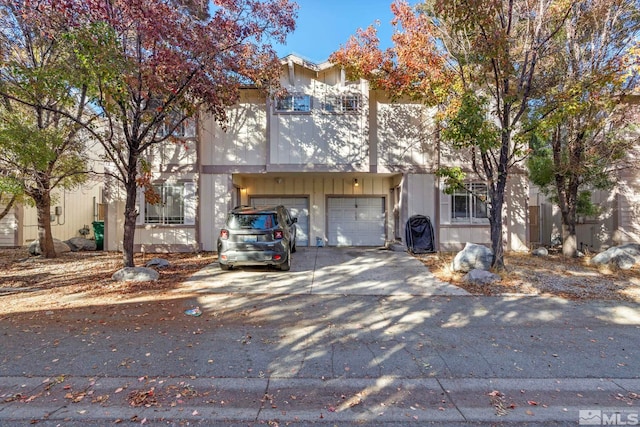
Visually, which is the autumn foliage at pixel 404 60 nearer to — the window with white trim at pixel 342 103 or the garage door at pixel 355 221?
the window with white trim at pixel 342 103

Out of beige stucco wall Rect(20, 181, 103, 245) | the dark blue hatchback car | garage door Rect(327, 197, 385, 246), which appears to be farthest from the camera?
beige stucco wall Rect(20, 181, 103, 245)

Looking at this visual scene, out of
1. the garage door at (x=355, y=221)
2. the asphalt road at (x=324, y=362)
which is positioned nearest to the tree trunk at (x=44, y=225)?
the asphalt road at (x=324, y=362)

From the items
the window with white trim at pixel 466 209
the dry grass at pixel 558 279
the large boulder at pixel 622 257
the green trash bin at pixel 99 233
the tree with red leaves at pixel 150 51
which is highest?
the tree with red leaves at pixel 150 51

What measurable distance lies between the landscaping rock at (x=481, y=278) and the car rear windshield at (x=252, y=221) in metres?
4.69

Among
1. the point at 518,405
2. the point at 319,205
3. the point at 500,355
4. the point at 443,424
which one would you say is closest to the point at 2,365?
the point at 443,424

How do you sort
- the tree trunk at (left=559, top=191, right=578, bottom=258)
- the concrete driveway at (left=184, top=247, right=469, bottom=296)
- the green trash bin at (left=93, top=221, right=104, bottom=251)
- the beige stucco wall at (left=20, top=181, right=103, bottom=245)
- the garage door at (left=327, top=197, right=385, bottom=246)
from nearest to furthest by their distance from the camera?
the concrete driveway at (left=184, top=247, right=469, bottom=296) → the tree trunk at (left=559, top=191, right=578, bottom=258) → the green trash bin at (left=93, top=221, right=104, bottom=251) → the garage door at (left=327, top=197, right=385, bottom=246) → the beige stucco wall at (left=20, top=181, right=103, bottom=245)

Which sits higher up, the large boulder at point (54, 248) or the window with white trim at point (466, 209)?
the window with white trim at point (466, 209)

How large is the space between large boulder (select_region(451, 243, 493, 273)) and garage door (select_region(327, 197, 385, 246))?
567cm

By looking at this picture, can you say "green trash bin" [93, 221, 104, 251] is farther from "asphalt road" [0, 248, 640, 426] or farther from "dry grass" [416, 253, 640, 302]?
"dry grass" [416, 253, 640, 302]

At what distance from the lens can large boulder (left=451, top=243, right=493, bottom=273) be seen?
8.29 metres

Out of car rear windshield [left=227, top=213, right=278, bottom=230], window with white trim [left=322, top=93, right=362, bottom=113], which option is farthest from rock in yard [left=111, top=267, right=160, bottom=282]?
window with white trim [left=322, top=93, right=362, bottom=113]

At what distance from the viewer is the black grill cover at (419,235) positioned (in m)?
11.8

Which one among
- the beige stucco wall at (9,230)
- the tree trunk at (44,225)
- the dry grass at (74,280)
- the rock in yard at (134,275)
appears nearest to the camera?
the dry grass at (74,280)

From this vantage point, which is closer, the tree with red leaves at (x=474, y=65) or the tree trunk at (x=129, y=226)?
the tree with red leaves at (x=474, y=65)
